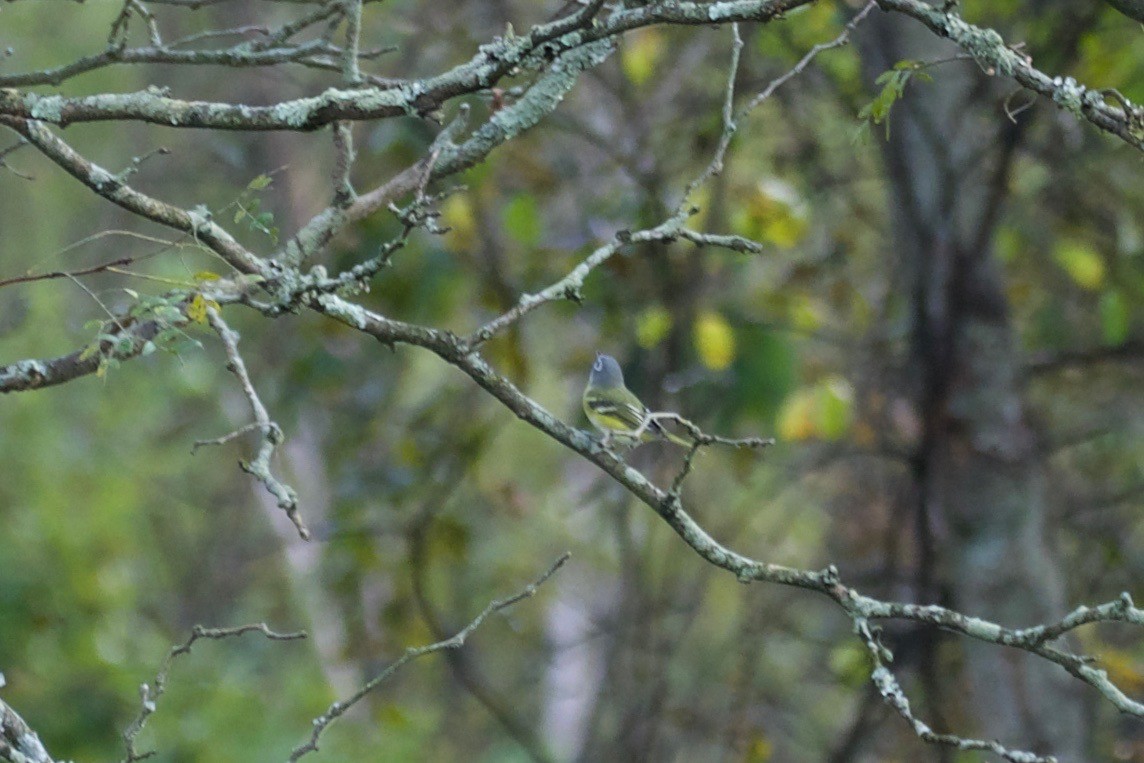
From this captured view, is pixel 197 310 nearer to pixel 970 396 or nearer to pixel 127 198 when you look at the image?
pixel 127 198

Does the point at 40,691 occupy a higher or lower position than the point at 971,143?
lower

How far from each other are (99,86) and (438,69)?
15.8 ft

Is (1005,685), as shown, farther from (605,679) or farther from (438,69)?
(438,69)

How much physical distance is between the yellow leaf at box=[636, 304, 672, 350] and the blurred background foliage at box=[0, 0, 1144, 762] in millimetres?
52

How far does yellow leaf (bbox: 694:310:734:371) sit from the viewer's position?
603 centimetres

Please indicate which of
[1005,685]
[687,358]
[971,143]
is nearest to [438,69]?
[687,358]

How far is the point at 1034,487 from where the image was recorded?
544cm

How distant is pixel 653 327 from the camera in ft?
20.9

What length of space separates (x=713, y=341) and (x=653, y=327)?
42 cm

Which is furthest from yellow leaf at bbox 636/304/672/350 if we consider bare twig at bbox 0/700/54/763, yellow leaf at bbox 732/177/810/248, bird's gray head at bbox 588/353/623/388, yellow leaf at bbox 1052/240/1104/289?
bare twig at bbox 0/700/54/763

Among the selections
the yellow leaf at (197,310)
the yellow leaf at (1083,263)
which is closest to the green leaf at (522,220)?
the yellow leaf at (1083,263)

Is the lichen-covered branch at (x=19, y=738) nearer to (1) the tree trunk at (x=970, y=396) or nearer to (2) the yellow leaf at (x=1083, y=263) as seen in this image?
(1) the tree trunk at (x=970, y=396)

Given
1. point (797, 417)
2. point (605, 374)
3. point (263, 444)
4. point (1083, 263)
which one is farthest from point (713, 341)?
point (263, 444)

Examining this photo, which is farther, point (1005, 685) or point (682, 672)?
point (682, 672)
